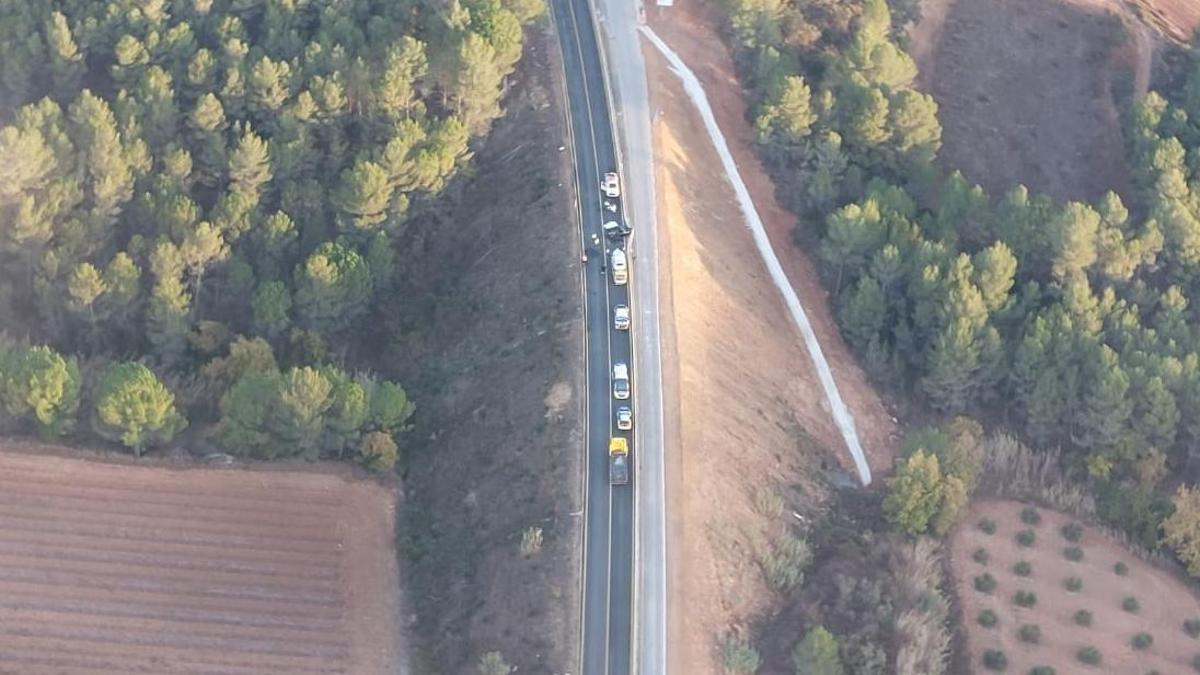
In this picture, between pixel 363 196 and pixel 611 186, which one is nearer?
pixel 363 196

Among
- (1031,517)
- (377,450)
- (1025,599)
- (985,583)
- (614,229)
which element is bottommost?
(1025,599)

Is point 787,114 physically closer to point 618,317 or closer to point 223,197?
point 618,317

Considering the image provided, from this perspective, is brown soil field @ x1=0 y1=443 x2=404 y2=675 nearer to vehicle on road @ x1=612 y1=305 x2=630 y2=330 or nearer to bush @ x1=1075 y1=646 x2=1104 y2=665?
vehicle on road @ x1=612 y1=305 x2=630 y2=330

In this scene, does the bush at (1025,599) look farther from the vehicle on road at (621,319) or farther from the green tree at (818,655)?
the vehicle on road at (621,319)

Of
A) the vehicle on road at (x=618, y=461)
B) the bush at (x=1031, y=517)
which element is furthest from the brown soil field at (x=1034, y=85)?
the vehicle on road at (x=618, y=461)

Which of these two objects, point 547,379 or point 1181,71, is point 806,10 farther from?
point 547,379

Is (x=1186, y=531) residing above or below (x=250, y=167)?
below

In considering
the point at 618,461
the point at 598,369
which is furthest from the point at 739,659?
the point at 598,369

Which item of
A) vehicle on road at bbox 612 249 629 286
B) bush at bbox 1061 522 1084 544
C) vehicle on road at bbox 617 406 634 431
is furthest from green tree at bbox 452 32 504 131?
bush at bbox 1061 522 1084 544
